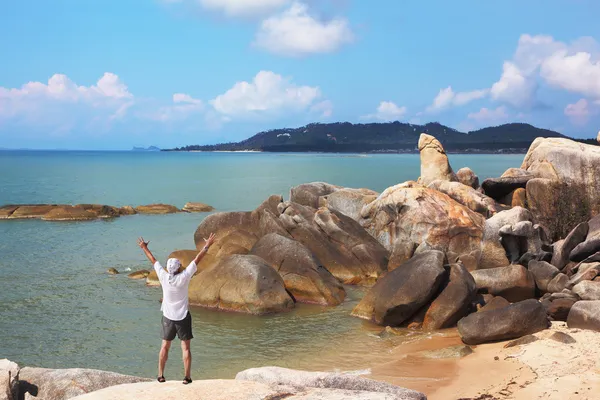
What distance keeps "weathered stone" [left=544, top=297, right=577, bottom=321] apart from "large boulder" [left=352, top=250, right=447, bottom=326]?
307 cm

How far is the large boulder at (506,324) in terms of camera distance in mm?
15461

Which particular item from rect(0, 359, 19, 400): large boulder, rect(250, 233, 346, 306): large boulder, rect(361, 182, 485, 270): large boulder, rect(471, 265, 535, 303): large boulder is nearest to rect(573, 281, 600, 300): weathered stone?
rect(471, 265, 535, 303): large boulder

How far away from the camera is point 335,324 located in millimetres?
18953

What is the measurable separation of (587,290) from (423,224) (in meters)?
8.88

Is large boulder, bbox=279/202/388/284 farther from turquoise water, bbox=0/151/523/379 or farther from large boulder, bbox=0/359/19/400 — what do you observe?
large boulder, bbox=0/359/19/400

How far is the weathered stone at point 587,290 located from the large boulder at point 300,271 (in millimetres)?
7605

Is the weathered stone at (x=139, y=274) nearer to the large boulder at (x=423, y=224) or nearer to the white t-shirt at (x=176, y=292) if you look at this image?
the large boulder at (x=423, y=224)

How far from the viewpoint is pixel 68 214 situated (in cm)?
4781

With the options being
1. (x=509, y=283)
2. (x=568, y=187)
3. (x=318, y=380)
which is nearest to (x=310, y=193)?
(x=568, y=187)

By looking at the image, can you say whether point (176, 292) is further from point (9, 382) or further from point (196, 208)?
point (196, 208)

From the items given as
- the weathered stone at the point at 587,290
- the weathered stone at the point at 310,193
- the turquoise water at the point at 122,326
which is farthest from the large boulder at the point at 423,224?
the weathered stone at the point at 587,290

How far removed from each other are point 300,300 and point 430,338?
566 cm

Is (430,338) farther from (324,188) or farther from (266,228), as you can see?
(324,188)

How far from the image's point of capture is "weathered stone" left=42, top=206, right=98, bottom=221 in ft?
155
